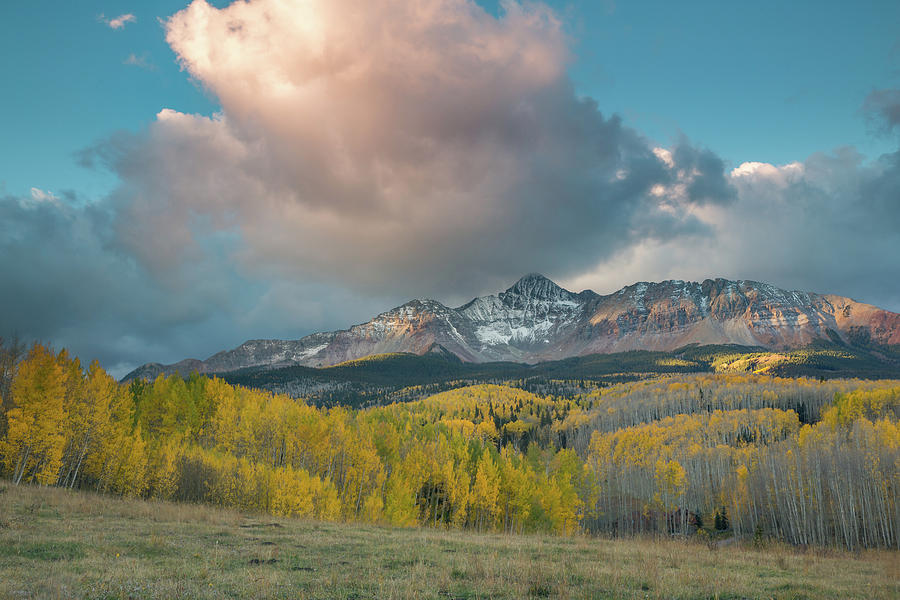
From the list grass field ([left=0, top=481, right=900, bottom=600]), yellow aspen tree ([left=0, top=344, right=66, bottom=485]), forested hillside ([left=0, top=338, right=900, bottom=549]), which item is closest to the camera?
grass field ([left=0, top=481, right=900, bottom=600])

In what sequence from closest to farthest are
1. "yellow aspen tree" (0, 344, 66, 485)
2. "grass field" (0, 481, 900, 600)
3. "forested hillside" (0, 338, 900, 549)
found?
"grass field" (0, 481, 900, 600)
"yellow aspen tree" (0, 344, 66, 485)
"forested hillside" (0, 338, 900, 549)

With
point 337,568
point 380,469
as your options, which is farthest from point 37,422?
point 380,469

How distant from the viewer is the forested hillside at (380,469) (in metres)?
45.3

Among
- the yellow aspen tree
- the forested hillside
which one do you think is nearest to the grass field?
the yellow aspen tree

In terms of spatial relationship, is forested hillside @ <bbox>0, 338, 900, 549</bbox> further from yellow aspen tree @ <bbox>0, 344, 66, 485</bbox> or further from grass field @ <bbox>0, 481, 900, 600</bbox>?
grass field @ <bbox>0, 481, 900, 600</bbox>

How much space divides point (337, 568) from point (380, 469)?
56989 millimetres

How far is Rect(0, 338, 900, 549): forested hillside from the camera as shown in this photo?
45.3m

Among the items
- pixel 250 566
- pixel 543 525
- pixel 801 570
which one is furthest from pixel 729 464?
pixel 250 566

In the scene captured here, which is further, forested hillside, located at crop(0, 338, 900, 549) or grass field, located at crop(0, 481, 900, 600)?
forested hillside, located at crop(0, 338, 900, 549)

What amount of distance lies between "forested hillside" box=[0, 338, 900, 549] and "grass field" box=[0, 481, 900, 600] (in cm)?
2174

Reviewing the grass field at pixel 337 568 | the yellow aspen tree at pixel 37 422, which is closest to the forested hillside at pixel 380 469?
the yellow aspen tree at pixel 37 422

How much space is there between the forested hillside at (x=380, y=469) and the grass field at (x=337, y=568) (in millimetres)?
21739

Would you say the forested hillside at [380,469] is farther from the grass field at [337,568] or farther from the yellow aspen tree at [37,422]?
the grass field at [337,568]

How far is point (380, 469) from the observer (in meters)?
70.2
